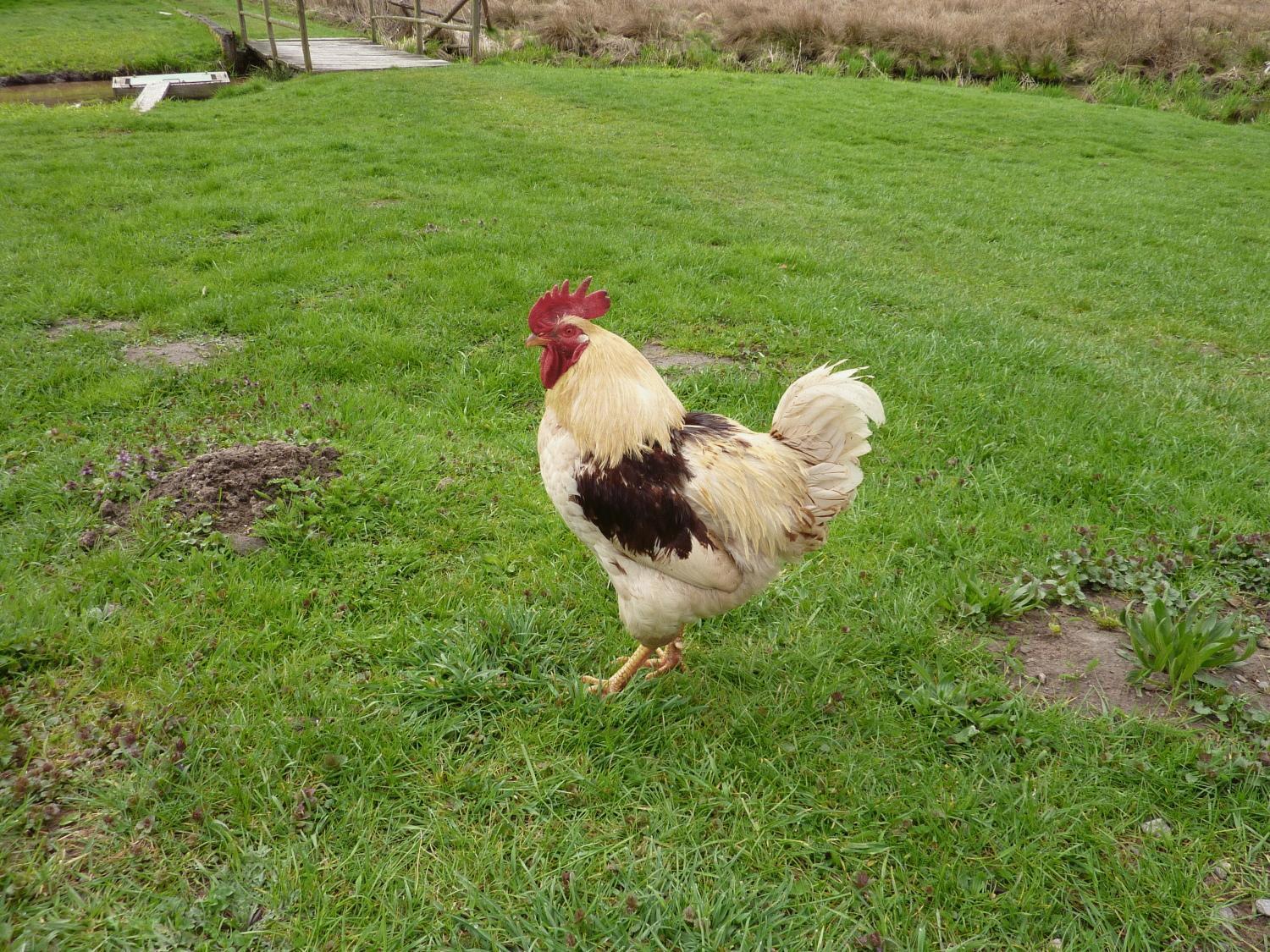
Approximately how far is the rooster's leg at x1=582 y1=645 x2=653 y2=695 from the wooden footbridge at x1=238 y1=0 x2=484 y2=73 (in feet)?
58.1

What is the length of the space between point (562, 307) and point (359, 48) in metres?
21.8

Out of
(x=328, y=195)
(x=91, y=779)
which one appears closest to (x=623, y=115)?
(x=328, y=195)

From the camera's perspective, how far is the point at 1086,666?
123 inches

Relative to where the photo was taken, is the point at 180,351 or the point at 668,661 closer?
the point at 668,661

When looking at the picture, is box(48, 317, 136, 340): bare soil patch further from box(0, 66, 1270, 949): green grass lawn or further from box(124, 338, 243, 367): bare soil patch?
box(124, 338, 243, 367): bare soil patch

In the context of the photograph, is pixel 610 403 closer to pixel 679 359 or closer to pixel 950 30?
pixel 679 359

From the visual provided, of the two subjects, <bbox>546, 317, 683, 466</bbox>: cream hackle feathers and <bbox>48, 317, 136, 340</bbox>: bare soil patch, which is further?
<bbox>48, 317, 136, 340</bbox>: bare soil patch

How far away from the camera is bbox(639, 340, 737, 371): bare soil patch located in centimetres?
543

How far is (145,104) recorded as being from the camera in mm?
13250

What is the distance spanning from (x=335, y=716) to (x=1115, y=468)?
15.3 feet

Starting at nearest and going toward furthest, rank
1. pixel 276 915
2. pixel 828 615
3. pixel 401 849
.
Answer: pixel 276 915 → pixel 401 849 → pixel 828 615

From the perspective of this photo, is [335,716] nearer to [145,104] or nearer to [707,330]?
[707,330]

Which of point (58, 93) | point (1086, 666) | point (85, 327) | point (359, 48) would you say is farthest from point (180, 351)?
point (359, 48)

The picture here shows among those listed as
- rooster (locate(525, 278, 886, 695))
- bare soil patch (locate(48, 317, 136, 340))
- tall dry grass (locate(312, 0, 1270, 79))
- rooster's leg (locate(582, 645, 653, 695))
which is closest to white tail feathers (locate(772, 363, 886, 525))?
rooster (locate(525, 278, 886, 695))
